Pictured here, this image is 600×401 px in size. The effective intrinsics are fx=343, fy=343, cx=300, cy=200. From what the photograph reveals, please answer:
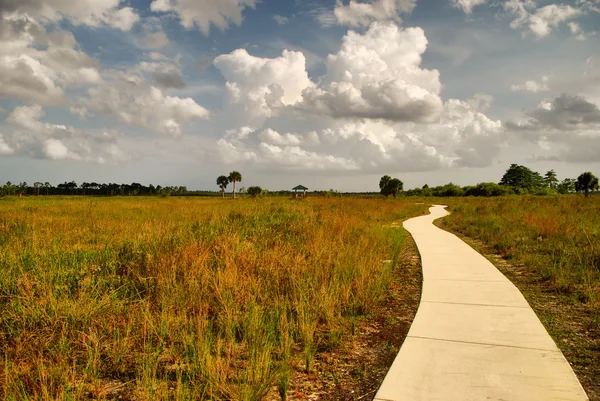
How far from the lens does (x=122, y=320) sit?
417 centimetres

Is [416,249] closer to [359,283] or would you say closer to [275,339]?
[359,283]

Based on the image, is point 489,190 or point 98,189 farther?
point 98,189

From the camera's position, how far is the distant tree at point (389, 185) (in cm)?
9831

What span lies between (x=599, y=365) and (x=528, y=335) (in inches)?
26.8

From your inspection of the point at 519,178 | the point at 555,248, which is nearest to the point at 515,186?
the point at 519,178

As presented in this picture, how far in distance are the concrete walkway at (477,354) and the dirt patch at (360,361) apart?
0.56 feet

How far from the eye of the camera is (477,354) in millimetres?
3584

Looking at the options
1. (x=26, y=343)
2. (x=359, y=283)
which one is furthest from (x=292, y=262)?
(x=26, y=343)

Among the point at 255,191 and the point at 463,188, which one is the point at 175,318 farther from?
the point at 463,188

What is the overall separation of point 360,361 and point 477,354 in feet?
3.99

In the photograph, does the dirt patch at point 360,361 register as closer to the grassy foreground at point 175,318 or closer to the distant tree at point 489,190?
the grassy foreground at point 175,318

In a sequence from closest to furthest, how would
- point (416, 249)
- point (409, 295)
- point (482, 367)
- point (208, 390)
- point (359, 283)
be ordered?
point (208, 390), point (482, 367), point (359, 283), point (409, 295), point (416, 249)

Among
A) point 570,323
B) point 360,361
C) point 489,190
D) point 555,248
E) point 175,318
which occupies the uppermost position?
point 489,190

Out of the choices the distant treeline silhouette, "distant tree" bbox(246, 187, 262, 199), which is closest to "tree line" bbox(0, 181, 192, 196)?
the distant treeline silhouette
